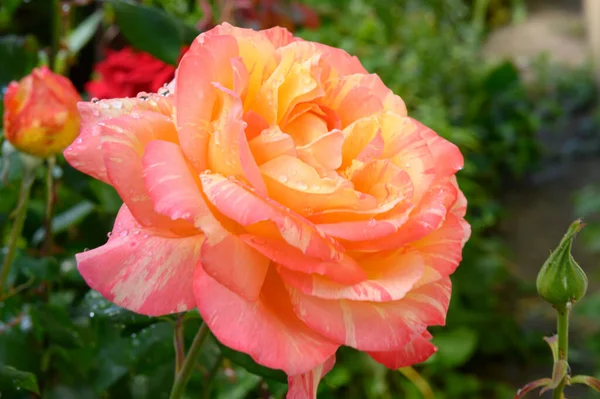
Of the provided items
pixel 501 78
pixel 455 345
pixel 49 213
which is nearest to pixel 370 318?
pixel 49 213

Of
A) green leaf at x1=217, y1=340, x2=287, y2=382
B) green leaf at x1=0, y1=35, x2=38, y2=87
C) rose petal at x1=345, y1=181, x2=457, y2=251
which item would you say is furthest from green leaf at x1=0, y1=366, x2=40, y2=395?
green leaf at x1=0, y1=35, x2=38, y2=87

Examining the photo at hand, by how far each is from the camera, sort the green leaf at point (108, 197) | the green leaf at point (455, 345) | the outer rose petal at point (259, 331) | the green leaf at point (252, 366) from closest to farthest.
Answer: the outer rose petal at point (259, 331) → the green leaf at point (252, 366) → the green leaf at point (108, 197) → the green leaf at point (455, 345)

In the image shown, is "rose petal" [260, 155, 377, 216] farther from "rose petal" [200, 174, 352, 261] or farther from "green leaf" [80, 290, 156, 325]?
"green leaf" [80, 290, 156, 325]

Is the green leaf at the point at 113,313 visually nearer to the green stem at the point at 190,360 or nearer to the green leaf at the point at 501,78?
the green stem at the point at 190,360

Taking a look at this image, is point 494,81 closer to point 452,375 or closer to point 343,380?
point 452,375

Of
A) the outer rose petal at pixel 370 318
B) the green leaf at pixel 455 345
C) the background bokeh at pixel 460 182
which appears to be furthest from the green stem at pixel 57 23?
the green leaf at pixel 455 345

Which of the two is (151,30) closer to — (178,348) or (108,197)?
(108,197)

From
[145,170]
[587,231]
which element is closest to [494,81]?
[587,231]
